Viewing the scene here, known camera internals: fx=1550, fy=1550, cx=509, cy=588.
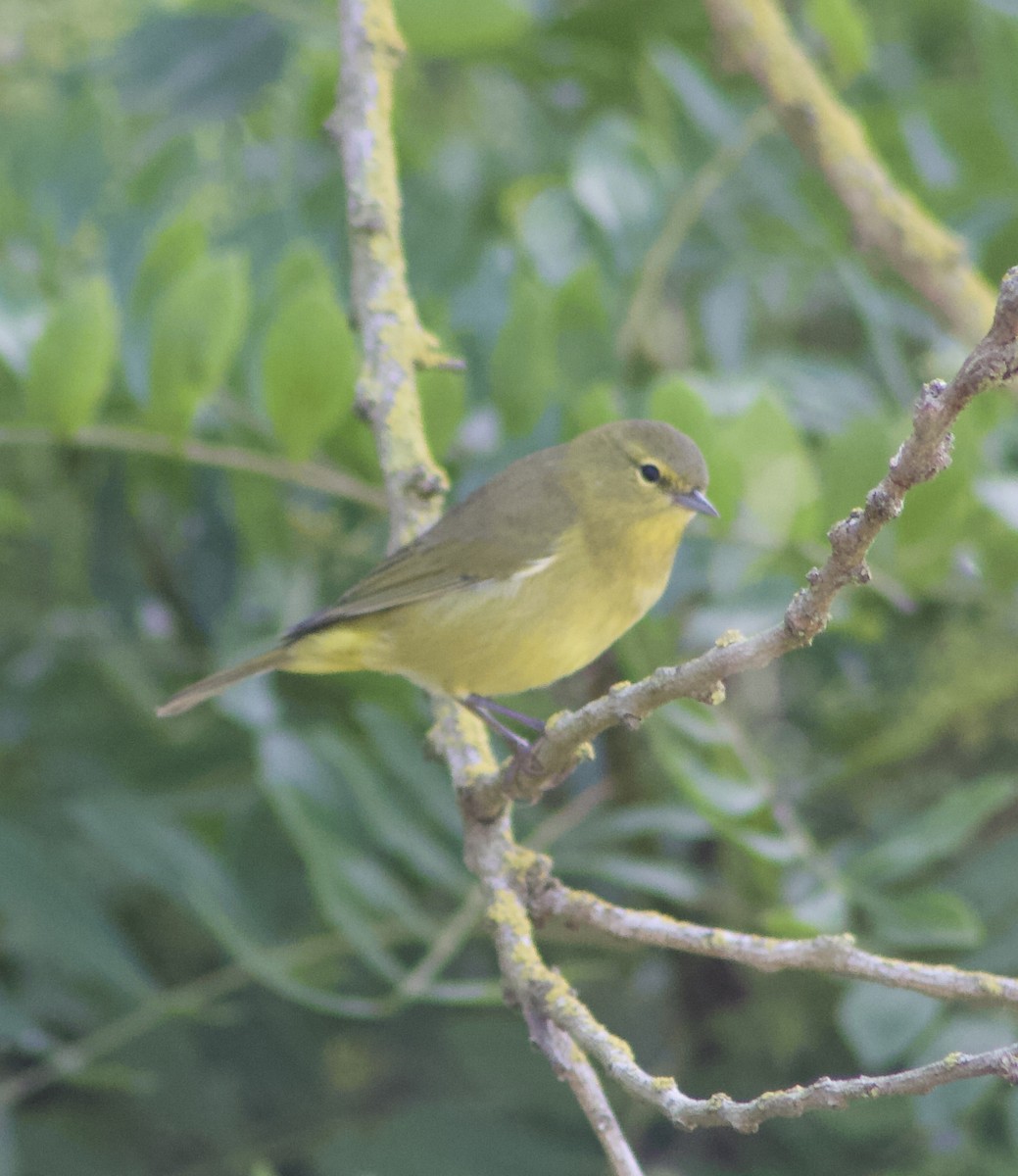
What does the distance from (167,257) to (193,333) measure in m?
0.35

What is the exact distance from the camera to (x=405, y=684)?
3201 millimetres

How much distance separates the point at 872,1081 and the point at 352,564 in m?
2.04

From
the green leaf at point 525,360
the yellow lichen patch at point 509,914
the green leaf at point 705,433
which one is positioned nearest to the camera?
the yellow lichen patch at point 509,914

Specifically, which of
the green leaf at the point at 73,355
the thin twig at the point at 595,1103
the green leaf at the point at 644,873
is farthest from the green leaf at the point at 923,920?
the green leaf at the point at 73,355

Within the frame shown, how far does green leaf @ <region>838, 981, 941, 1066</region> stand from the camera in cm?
233

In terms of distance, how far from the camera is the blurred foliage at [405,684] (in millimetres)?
2686

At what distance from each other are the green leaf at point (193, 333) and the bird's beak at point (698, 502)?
2.83 ft

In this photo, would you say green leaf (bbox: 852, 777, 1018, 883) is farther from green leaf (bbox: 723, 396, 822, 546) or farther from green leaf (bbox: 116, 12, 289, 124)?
green leaf (bbox: 116, 12, 289, 124)

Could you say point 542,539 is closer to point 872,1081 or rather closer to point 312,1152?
point 312,1152

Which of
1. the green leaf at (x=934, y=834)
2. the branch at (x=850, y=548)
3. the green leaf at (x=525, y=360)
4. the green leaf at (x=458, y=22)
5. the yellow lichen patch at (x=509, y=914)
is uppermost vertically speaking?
the green leaf at (x=458, y=22)

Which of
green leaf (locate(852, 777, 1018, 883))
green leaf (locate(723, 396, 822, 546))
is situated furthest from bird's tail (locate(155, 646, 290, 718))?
green leaf (locate(852, 777, 1018, 883))

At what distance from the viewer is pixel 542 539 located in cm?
297

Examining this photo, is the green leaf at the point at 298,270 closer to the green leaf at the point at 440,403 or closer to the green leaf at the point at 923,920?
the green leaf at the point at 440,403

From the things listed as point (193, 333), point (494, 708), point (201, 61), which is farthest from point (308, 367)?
point (201, 61)
